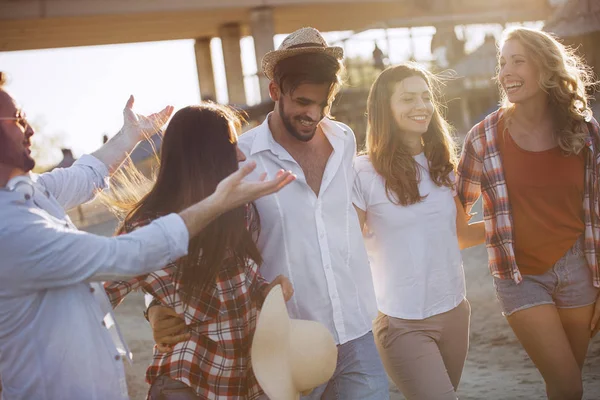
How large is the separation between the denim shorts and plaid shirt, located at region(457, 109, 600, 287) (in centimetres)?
5

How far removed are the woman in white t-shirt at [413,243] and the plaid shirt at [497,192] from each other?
134 mm

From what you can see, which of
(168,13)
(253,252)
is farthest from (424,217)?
(168,13)

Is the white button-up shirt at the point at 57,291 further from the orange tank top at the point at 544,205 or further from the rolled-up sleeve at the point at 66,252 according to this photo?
the orange tank top at the point at 544,205

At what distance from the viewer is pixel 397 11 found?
2420 centimetres

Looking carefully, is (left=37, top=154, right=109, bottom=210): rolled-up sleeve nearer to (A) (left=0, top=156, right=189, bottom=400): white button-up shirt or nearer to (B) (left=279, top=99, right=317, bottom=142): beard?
(A) (left=0, top=156, right=189, bottom=400): white button-up shirt

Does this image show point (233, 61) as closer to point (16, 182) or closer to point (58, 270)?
point (16, 182)

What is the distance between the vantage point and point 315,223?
142 inches

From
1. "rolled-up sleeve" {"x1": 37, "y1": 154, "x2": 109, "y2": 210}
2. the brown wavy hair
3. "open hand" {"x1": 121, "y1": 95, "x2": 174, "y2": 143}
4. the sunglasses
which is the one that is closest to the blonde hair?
the brown wavy hair

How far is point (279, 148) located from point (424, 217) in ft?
2.83

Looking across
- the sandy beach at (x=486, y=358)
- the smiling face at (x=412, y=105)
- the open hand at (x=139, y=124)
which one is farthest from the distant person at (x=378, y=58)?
the open hand at (x=139, y=124)

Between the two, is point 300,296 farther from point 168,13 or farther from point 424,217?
point 168,13

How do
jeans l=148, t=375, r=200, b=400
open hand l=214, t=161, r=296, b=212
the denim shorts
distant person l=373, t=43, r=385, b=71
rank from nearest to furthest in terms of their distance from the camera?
open hand l=214, t=161, r=296, b=212, jeans l=148, t=375, r=200, b=400, the denim shorts, distant person l=373, t=43, r=385, b=71

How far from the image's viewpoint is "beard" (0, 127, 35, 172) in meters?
2.45

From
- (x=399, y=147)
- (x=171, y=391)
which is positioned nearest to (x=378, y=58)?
(x=399, y=147)
